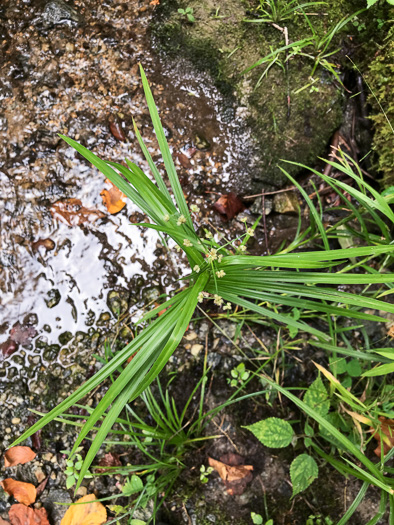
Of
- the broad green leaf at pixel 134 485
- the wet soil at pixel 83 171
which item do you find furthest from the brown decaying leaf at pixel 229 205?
the broad green leaf at pixel 134 485

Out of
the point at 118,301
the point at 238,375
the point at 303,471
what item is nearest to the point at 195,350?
the point at 238,375

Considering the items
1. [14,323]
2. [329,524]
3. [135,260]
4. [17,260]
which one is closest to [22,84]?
[17,260]

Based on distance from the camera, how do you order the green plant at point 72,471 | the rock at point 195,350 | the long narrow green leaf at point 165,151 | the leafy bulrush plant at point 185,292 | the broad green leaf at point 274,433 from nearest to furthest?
1. the leafy bulrush plant at point 185,292
2. the long narrow green leaf at point 165,151
3. the broad green leaf at point 274,433
4. the green plant at point 72,471
5. the rock at point 195,350

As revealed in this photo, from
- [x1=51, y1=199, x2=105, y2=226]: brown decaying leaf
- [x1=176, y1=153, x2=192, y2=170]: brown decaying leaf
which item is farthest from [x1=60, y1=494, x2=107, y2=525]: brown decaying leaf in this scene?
[x1=176, y1=153, x2=192, y2=170]: brown decaying leaf

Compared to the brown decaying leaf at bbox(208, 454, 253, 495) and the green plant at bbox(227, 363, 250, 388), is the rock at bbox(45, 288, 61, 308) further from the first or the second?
the brown decaying leaf at bbox(208, 454, 253, 495)

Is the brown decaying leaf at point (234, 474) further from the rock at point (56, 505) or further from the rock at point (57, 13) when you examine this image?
the rock at point (57, 13)

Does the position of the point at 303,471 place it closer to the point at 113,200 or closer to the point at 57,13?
the point at 113,200
